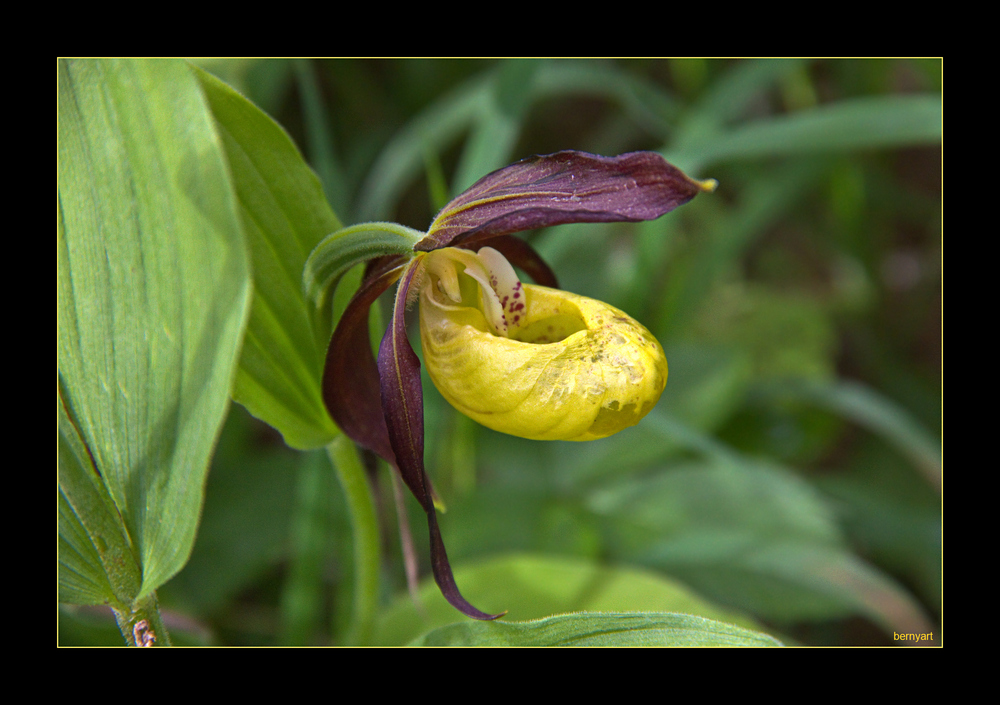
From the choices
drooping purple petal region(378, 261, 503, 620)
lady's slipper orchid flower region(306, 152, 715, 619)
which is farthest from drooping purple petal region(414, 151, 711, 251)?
drooping purple petal region(378, 261, 503, 620)

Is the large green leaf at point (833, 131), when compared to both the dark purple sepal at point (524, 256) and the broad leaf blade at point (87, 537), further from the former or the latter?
the broad leaf blade at point (87, 537)

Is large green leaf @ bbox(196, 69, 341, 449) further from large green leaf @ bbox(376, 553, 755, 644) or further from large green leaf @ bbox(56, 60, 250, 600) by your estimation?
large green leaf @ bbox(376, 553, 755, 644)

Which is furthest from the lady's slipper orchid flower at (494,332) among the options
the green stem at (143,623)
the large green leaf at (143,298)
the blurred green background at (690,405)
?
the blurred green background at (690,405)

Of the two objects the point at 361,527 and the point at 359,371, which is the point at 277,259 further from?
the point at 361,527

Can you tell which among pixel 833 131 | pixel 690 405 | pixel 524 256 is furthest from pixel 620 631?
pixel 833 131

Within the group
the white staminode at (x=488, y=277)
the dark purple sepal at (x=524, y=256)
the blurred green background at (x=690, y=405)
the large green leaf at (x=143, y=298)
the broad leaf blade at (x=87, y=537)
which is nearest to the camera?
the large green leaf at (x=143, y=298)

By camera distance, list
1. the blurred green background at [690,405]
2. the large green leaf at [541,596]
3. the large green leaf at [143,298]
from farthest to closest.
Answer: the blurred green background at [690,405], the large green leaf at [541,596], the large green leaf at [143,298]

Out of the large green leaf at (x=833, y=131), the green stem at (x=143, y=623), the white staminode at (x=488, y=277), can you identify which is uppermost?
the large green leaf at (x=833, y=131)

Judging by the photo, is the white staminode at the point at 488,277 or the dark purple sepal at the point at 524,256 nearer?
the white staminode at the point at 488,277
